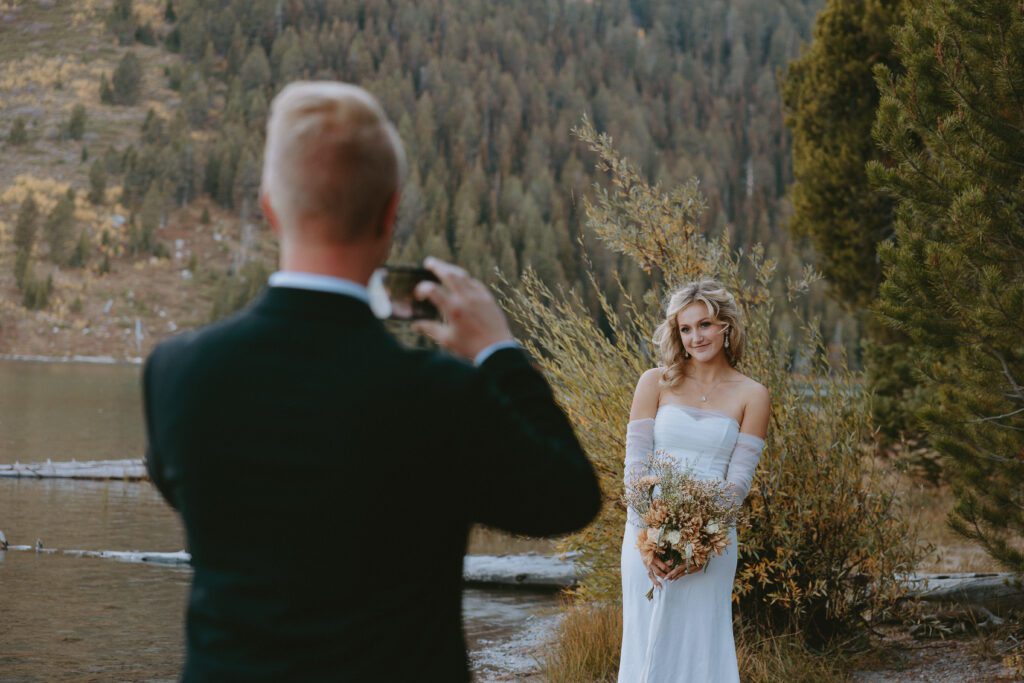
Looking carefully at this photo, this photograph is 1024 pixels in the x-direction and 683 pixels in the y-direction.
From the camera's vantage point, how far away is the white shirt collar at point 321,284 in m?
1.69

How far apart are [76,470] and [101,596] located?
1021 centimetres

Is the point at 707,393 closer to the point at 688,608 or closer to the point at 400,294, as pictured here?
the point at 688,608

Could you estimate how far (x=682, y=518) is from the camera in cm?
508

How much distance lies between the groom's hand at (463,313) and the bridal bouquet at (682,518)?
344 centimetres

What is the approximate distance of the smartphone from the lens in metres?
1.76

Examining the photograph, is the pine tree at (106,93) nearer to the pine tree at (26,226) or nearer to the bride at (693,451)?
the pine tree at (26,226)

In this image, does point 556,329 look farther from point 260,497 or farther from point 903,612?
point 260,497

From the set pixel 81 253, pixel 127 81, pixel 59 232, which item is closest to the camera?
pixel 81 253

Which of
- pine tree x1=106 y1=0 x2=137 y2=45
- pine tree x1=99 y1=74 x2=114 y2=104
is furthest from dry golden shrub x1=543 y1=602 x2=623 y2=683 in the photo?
pine tree x1=106 y1=0 x2=137 y2=45

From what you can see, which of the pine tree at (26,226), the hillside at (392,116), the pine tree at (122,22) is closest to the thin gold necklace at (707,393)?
the hillside at (392,116)

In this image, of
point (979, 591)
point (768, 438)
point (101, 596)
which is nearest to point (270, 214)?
point (768, 438)

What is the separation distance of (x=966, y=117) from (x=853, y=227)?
7.73 meters

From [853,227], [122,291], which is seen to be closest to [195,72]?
[122,291]

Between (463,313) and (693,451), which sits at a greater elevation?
(463,313)
